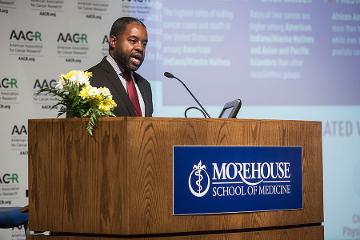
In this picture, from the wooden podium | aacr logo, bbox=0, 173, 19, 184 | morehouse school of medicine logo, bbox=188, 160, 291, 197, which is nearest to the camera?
the wooden podium

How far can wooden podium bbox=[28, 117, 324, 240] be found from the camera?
2.69 m

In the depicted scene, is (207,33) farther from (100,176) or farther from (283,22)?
(100,176)

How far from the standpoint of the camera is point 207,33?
5.30m

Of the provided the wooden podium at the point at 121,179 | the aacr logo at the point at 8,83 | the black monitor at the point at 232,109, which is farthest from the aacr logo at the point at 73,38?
the wooden podium at the point at 121,179

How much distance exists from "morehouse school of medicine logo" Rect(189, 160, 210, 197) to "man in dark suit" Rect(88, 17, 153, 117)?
822 millimetres

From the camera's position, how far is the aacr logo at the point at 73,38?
5.27 metres

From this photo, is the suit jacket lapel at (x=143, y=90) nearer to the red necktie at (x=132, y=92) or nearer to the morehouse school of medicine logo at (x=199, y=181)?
the red necktie at (x=132, y=92)

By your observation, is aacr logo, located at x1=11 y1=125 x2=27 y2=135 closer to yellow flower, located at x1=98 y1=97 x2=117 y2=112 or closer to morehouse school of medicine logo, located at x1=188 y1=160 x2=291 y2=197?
yellow flower, located at x1=98 y1=97 x2=117 y2=112

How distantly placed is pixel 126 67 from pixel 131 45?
13 cm

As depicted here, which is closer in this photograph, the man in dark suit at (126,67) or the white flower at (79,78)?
the white flower at (79,78)

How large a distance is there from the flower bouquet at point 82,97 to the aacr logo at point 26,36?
8.03ft

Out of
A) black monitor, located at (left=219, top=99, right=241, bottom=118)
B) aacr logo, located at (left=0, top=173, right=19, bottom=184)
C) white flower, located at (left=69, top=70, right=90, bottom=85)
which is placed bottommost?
aacr logo, located at (left=0, top=173, right=19, bottom=184)

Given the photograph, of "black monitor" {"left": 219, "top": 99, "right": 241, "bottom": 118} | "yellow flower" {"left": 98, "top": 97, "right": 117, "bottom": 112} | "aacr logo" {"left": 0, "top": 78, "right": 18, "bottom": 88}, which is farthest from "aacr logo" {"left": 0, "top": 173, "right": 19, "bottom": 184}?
"yellow flower" {"left": 98, "top": 97, "right": 117, "bottom": 112}

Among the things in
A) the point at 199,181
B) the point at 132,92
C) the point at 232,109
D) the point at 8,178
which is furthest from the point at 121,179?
the point at 8,178
